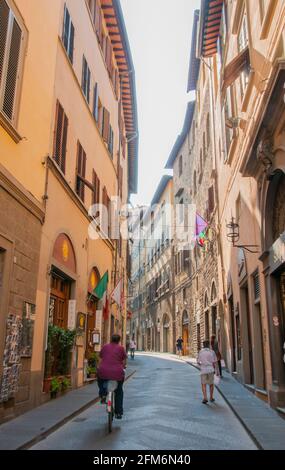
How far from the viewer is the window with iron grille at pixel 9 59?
8570mm

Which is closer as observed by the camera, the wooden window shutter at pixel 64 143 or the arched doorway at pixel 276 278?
the arched doorway at pixel 276 278

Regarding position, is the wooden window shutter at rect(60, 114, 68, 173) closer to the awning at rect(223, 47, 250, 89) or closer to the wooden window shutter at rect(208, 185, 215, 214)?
the awning at rect(223, 47, 250, 89)

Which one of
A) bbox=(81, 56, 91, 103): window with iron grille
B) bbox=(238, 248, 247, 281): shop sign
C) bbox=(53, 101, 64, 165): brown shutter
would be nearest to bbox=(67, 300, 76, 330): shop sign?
bbox=(53, 101, 64, 165): brown shutter

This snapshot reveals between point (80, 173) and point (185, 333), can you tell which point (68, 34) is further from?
point (185, 333)

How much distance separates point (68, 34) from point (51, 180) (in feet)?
16.5

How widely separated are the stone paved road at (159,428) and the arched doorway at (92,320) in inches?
167

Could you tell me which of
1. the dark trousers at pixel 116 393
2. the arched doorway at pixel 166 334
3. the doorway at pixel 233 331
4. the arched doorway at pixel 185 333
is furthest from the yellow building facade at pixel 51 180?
the arched doorway at pixel 166 334

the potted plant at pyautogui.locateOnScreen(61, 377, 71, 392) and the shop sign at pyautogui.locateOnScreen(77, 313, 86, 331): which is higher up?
the shop sign at pyautogui.locateOnScreen(77, 313, 86, 331)

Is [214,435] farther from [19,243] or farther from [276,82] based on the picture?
[276,82]

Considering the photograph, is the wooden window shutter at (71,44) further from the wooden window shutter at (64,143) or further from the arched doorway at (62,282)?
the arched doorway at (62,282)

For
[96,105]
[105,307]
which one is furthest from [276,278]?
[96,105]

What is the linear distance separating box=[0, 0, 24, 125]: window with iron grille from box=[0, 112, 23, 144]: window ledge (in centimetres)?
11

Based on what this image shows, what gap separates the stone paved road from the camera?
6.61 m
